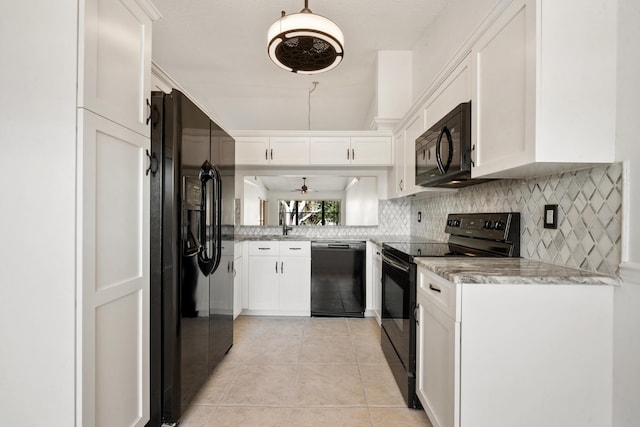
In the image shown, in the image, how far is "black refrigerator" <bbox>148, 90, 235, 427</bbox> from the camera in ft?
5.19

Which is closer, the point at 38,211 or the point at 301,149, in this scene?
the point at 38,211

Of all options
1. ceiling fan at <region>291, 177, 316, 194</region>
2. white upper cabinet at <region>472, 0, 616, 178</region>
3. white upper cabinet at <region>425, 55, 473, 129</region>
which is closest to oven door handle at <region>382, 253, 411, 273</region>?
white upper cabinet at <region>472, 0, 616, 178</region>

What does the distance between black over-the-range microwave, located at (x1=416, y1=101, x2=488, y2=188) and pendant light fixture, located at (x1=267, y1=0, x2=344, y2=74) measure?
926 millimetres

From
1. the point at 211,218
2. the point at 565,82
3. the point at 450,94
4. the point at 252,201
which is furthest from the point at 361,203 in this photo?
the point at 565,82

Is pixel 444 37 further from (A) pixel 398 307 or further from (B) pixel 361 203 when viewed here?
(A) pixel 398 307

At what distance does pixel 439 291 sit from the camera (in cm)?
141

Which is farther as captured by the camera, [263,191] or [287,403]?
[263,191]

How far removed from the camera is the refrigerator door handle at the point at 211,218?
1893 mm

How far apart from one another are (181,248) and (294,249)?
193 cm

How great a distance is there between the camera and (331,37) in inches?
81.7

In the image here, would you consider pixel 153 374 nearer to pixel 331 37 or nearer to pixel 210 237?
pixel 210 237

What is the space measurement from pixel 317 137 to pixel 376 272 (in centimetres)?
166

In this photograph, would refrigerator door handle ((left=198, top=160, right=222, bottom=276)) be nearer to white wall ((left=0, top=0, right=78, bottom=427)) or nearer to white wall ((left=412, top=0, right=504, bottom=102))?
white wall ((left=0, top=0, right=78, bottom=427))

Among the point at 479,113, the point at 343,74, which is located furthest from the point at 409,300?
the point at 343,74
